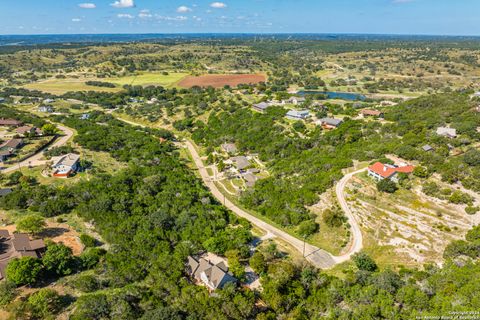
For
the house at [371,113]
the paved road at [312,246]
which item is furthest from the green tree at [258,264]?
the house at [371,113]

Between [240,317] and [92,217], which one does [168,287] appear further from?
[92,217]

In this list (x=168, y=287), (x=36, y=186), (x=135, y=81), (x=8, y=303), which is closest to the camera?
(x=8, y=303)

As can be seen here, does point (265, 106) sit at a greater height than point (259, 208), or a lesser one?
greater

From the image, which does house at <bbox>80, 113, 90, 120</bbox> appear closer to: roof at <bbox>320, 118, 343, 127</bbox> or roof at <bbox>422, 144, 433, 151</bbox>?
roof at <bbox>320, 118, 343, 127</bbox>

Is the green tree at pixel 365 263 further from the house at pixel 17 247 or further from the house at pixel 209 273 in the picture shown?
the house at pixel 17 247

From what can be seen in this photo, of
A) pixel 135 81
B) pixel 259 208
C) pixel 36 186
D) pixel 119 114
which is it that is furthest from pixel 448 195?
pixel 135 81

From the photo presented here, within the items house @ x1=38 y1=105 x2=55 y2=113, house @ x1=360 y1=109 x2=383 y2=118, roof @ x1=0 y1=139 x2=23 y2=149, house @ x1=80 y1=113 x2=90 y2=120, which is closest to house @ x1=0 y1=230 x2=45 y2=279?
roof @ x1=0 y1=139 x2=23 y2=149

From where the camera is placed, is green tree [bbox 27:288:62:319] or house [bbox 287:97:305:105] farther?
house [bbox 287:97:305:105]
